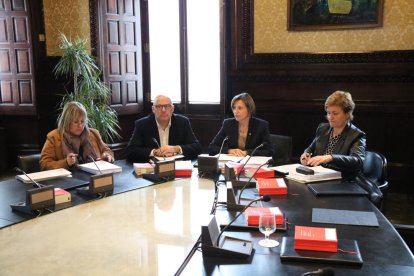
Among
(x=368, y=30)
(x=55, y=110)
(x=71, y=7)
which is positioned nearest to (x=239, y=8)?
(x=368, y=30)

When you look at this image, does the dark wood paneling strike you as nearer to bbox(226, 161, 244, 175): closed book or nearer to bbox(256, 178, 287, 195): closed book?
bbox(226, 161, 244, 175): closed book

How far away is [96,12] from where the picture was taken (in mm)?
5121

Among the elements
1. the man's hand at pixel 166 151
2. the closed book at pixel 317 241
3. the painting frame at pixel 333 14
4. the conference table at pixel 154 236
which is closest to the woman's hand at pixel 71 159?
the conference table at pixel 154 236

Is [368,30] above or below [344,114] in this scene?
above

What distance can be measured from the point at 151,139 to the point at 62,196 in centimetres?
128

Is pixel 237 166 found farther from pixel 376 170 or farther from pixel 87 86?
pixel 87 86

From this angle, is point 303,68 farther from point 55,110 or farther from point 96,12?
point 55,110

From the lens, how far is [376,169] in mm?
2832

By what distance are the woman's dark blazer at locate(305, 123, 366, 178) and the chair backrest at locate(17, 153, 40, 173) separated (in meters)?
1.88

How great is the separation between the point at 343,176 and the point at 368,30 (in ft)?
7.80

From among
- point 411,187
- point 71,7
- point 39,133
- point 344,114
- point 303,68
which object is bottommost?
point 411,187

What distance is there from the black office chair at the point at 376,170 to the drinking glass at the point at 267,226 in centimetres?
122

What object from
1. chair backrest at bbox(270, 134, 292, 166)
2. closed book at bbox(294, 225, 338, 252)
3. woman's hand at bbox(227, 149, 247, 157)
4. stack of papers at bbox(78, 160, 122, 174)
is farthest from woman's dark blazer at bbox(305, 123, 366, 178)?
stack of papers at bbox(78, 160, 122, 174)

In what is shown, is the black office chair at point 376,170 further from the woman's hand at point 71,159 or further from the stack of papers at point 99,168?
the woman's hand at point 71,159
